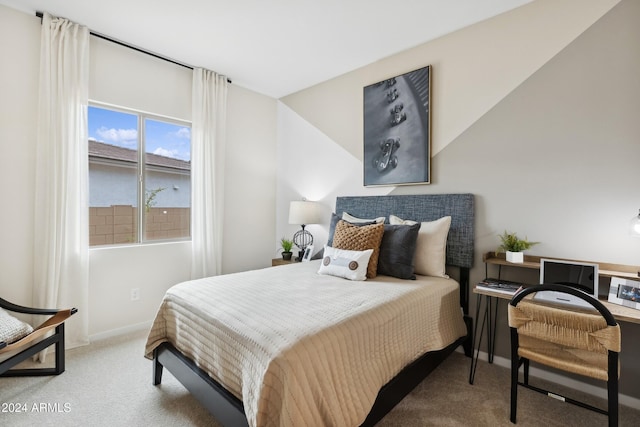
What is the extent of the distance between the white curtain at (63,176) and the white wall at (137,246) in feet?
0.36

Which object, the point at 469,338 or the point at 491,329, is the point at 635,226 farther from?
the point at 469,338

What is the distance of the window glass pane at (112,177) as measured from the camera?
2.78 metres

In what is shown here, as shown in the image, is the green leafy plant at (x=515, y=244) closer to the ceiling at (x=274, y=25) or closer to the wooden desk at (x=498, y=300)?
the wooden desk at (x=498, y=300)

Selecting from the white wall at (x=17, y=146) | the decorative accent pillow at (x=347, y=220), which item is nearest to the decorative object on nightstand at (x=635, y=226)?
the decorative accent pillow at (x=347, y=220)

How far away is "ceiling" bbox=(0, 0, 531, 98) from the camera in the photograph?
2231 millimetres

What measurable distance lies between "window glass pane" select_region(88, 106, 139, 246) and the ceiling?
0.78m

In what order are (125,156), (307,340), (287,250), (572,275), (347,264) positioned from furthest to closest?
(287,250), (125,156), (347,264), (572,275), (307,340)

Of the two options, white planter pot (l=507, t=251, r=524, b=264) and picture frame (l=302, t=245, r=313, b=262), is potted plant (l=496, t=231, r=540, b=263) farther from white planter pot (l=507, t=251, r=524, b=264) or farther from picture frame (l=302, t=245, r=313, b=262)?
picture frame (l=302, t=245, r=313, b=262)

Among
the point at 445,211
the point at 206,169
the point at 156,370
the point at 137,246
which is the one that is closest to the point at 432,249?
the point at 445,211

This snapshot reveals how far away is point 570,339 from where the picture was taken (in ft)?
4.67

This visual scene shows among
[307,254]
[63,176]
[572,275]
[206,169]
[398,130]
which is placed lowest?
[307,254]

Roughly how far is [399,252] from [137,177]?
8.79 ft

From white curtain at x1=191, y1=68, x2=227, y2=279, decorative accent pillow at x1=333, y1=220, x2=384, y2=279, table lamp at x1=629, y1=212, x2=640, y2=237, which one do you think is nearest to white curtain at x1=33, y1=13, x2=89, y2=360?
white curtain at x1=191, y1=68, x2=227, y2=279

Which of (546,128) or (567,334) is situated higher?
(546,128)
